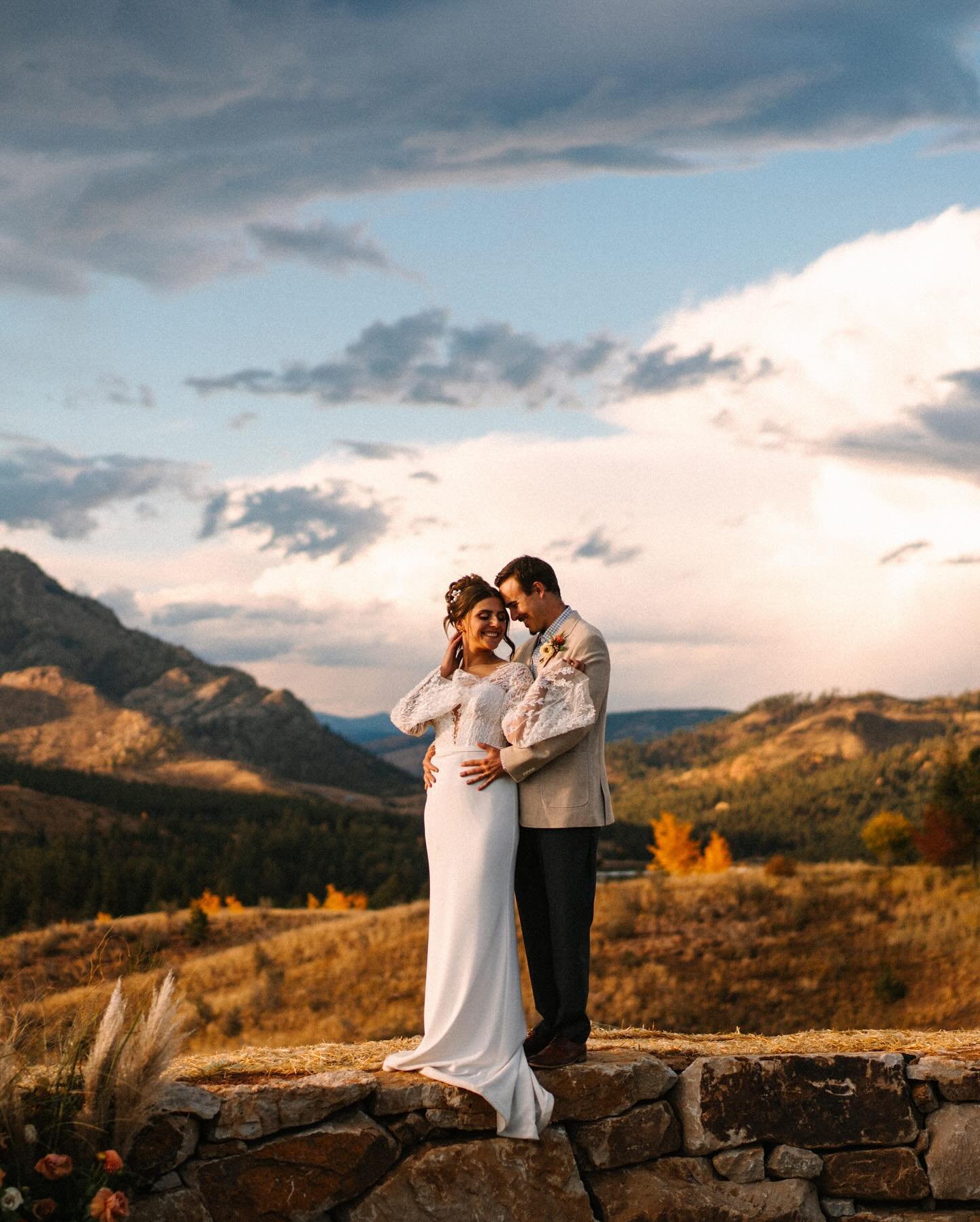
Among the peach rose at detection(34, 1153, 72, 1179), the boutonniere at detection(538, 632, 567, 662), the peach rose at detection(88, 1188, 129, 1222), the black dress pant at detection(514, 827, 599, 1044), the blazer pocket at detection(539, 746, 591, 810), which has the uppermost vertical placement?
the boutonniere at detection(538, 632, 567, 662)

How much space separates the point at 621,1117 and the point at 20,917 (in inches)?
2607

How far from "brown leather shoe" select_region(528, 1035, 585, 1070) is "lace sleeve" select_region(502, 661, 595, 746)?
5.30ft

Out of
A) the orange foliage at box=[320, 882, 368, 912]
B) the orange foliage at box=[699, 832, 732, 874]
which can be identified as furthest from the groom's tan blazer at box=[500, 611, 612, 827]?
the orange foliage at box=[320, 882, 368, 912]

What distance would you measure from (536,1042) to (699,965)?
86.8 ft

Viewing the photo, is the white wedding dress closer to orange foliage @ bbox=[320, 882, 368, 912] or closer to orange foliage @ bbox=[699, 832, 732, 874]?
orange foliage @ bbox=[699, 832, 732, 874]

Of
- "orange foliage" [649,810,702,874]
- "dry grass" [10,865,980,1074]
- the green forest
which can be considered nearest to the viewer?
"dry grass" [10,865,980,1074]

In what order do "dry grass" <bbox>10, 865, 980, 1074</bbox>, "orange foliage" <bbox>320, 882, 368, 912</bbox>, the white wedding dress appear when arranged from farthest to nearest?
"orange foliage" <bbox>320, 882, 368, 912</bbox>
"dry grass" <bbox>10, 865, 980, 1074</bbox>
the white wedding dress

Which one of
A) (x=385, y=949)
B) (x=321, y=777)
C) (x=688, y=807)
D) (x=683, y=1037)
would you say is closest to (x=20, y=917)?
(x=385, y=949)

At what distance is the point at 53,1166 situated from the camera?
5.22 m

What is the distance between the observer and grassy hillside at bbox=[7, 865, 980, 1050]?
29094 mm

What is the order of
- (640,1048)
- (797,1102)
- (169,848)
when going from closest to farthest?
(797,1102), (640,1048), (169,848)

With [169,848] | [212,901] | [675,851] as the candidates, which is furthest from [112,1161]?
[169,848]

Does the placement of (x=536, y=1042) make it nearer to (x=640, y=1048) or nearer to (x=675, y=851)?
(x=640, y=1048)

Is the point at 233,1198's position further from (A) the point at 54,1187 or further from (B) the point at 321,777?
(B) the point at 321,777
